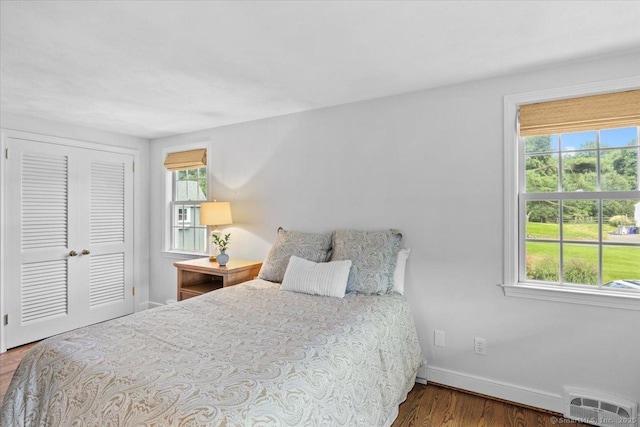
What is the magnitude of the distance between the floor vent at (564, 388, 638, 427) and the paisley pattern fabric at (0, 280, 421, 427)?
1039 millimetres

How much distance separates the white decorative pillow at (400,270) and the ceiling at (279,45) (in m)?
1.27

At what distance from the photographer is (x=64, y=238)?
11.8ft

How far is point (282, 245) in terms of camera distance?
2.97 meters

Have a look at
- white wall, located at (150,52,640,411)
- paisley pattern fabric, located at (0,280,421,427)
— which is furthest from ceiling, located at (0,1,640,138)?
paisley pattern fabric, located at (0,280,421,427)

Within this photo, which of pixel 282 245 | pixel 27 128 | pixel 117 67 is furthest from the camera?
pixel 27 128

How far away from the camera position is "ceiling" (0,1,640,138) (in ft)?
5.25

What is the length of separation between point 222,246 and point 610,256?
3.15 m

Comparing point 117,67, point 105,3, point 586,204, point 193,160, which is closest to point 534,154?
point 586,204

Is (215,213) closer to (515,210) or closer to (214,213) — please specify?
(214,213)

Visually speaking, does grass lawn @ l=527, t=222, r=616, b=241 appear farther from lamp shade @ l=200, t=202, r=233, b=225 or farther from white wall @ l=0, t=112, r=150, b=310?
white wall @ l=0, t=112, r=150, b=310

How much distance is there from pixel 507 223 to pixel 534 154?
0.52m

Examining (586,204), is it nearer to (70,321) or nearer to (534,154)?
(534,154)

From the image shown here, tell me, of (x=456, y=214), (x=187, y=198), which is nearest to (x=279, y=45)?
(x=456, y=214)

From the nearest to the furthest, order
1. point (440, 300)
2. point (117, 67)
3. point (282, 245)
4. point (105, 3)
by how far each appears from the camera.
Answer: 1. point (105, 3)
2. point (117, 67)
3. point (440, 300)
4. point (282, 245)
